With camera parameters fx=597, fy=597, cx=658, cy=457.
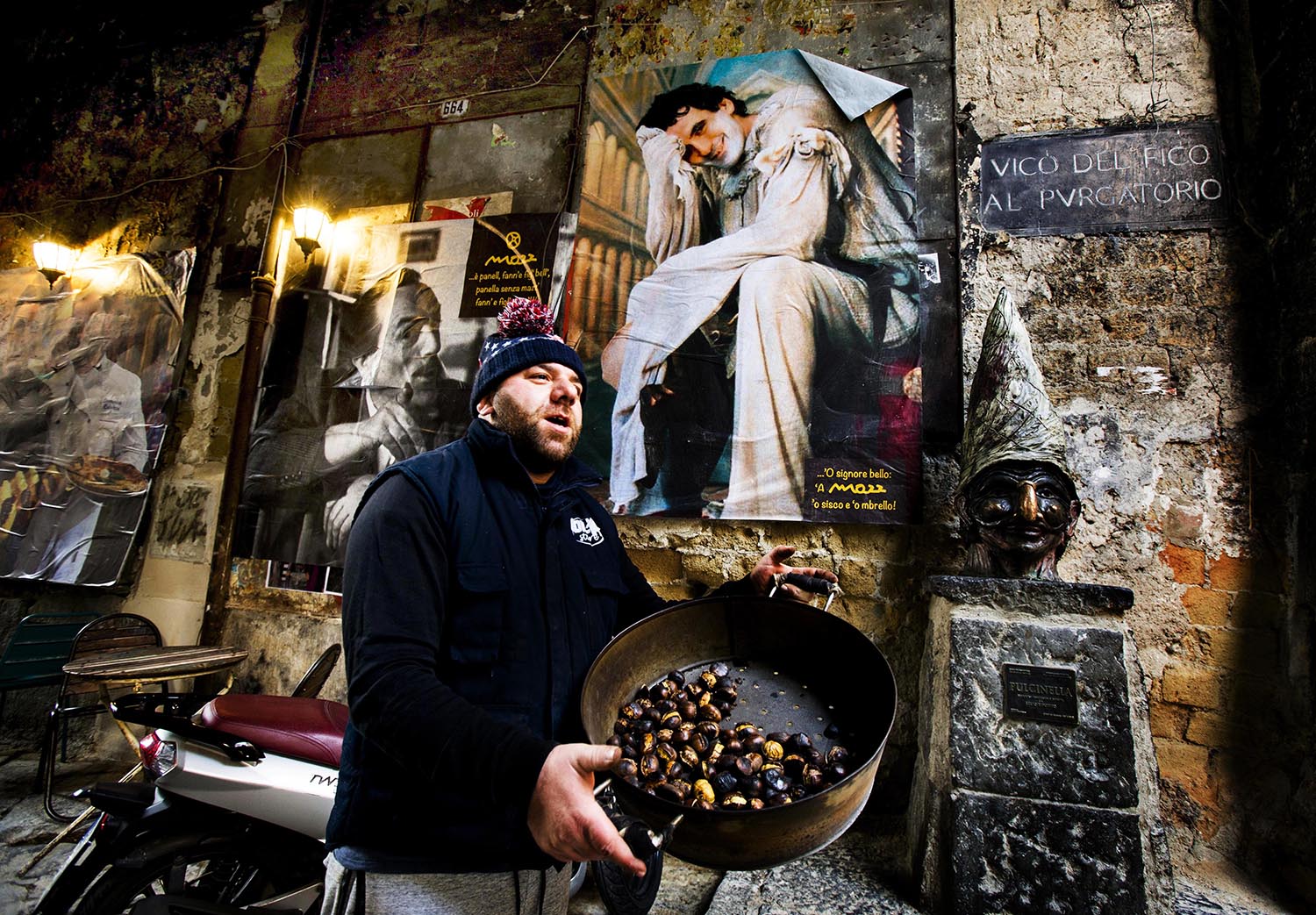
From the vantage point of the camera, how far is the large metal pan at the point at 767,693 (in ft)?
3.31

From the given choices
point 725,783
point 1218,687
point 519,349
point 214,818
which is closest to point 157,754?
point 214,818

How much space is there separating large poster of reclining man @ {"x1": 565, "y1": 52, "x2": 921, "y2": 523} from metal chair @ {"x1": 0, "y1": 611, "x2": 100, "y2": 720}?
3147mm

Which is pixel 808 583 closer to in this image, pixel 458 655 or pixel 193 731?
pixel 458 655

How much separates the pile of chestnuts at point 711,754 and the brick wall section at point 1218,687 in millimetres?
2082

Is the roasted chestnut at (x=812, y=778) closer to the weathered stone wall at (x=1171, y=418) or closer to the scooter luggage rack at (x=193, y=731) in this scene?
the scooter luggage rack at (x=193, y=731)

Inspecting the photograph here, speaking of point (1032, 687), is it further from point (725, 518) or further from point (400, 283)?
point (400, 283)

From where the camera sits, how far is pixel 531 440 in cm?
153

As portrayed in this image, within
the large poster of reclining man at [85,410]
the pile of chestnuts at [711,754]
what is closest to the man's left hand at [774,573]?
the pile of chestnuts at [711,754]

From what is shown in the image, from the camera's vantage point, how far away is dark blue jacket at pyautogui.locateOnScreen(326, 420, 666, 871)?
3.32ft

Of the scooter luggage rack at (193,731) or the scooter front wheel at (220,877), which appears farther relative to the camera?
the scooter luggage rack at (193,731)

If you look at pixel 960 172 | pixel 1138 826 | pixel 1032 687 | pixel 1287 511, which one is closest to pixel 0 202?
pixel 960 172

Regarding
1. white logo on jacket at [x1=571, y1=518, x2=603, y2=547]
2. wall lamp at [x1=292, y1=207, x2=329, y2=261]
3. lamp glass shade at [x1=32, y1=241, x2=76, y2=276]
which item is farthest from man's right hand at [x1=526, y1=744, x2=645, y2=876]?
lamp glass shade at [x1=32, y1=241, x2=76, y2=276]

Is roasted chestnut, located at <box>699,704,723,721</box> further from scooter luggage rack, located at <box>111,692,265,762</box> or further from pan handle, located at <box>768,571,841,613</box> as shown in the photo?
scooter luggage rack, located at <box>111,692,265,762</box>

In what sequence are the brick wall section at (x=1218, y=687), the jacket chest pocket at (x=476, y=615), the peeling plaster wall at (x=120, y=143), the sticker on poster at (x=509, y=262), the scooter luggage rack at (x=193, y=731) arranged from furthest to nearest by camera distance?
the peeling plaster wall at (x=120, y=143) < the sticker on poster at (x=509, y=262) < the brick wall section at (x=1218, y=687) < the scooter luggage rack at (x=193, y=731) < the jacket chest pocket at (x=476, y=615)
